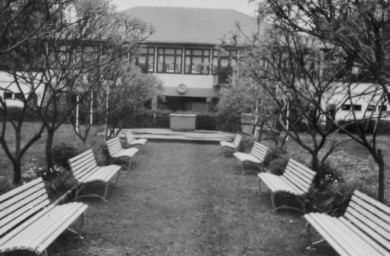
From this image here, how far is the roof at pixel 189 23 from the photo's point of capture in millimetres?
37634

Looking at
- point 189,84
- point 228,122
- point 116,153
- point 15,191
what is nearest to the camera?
point 15,191

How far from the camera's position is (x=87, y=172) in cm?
920

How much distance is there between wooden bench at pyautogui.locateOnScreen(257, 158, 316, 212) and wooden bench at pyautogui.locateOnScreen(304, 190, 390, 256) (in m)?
1.55

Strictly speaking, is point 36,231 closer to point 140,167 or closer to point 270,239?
point 270,239

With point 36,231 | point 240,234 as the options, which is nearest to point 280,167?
point 240,234

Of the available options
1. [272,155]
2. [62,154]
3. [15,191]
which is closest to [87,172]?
[62,154]

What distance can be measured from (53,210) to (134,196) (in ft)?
10.4

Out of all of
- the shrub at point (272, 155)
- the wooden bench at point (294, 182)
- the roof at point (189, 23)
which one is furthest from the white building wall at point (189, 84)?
the wooden bench at point (294, 182)

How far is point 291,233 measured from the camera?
7012mm

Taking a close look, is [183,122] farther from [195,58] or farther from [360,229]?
[360,229]

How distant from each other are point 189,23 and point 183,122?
1434 centimetres

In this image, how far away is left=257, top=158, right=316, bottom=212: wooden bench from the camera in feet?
25.9

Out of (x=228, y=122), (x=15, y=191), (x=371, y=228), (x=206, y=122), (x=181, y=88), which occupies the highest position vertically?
(x=181, y=88)

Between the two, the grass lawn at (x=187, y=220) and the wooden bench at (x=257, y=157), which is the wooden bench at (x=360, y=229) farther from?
the wooden bench at (x=257, y=157)
